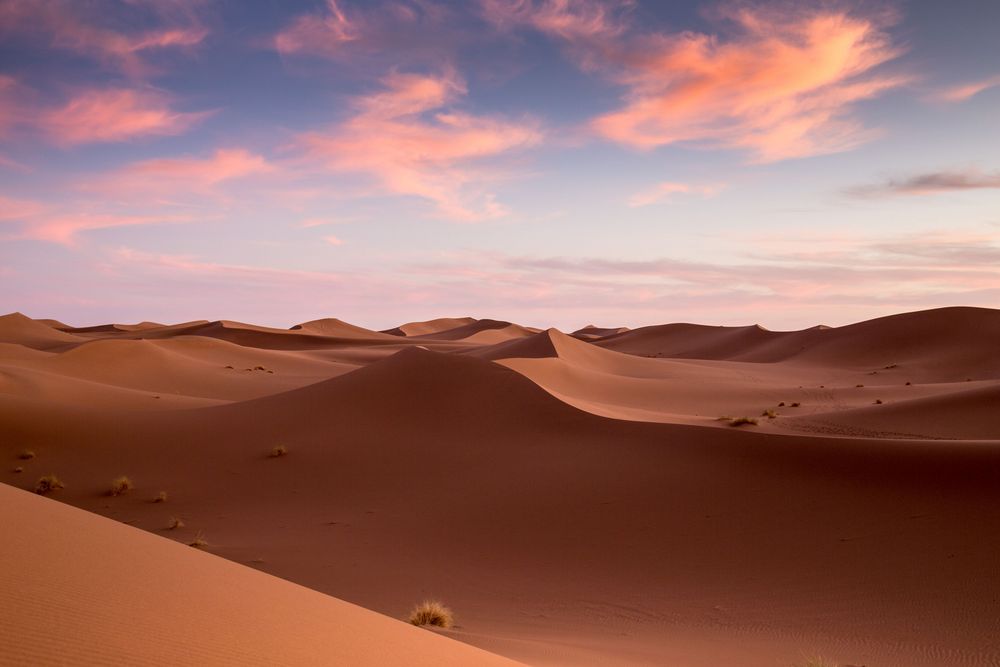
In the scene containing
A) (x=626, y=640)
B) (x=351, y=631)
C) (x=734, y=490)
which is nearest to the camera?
(x=351, y=631)

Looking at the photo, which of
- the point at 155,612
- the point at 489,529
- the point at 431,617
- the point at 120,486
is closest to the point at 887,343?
the point at 489,529

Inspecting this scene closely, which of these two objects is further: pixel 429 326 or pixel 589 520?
pixel 429 326

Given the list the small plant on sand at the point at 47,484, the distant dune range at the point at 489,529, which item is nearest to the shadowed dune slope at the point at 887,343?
the distant dune range at the point at 489,529

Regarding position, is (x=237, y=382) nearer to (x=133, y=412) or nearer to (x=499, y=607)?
(x=133, y=412)

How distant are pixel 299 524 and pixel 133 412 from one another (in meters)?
11.5

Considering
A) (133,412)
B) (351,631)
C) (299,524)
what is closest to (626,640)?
(351,631)

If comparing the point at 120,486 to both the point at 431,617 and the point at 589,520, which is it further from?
the point at 431,617

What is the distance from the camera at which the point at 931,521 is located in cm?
1023

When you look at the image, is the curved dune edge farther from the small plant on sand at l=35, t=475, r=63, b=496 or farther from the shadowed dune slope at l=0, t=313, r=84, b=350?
the shadowed dune slope at l=0, t=313, r=84, b=350

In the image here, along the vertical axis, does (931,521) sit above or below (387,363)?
below

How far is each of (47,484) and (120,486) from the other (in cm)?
134

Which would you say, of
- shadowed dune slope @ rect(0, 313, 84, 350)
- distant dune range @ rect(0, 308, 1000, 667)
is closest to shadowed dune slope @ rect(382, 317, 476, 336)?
shadowed dune slope @ rect(0, 313, 84, 350)

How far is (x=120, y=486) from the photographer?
1503 cm

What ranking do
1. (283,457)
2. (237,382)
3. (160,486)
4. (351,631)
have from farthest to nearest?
(237,382) → (283,457) → (160,486) → (351,631)
